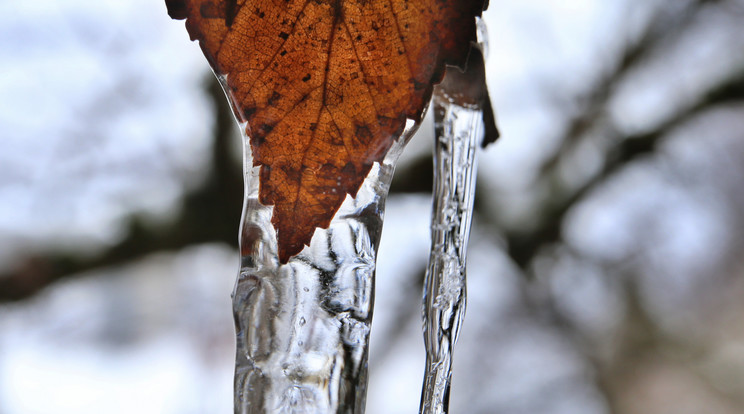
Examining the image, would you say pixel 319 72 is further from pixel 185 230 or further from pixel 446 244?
pixel 185 230

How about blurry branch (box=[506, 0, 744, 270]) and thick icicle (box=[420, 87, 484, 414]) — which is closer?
thick icicle (box=[420, 87, 484, 414])

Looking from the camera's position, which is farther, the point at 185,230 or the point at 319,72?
the point at 185,230

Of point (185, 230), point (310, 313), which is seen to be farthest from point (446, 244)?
point (185, 230)

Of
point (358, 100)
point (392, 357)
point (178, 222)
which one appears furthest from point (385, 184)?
point (392, 357)

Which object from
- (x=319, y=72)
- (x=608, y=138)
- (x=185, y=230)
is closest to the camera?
(x=319, y=72)

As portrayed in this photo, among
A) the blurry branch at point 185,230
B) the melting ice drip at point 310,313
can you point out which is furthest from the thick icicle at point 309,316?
the blurry branch at point 185,230

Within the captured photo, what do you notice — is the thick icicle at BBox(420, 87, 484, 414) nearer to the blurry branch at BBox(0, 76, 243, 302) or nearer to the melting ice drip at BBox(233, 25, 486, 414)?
the melting ice drip at BBox(233, 25, 486, 414)

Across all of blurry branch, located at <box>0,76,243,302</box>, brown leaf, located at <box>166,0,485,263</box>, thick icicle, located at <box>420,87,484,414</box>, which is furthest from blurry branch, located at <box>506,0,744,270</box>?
brown leaf, located at <box>166,0,485,263</box>
